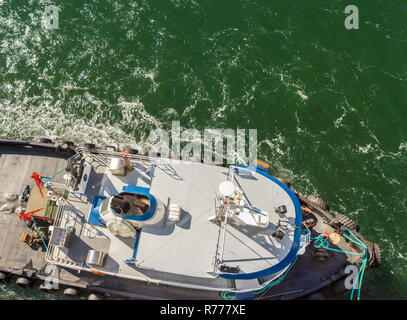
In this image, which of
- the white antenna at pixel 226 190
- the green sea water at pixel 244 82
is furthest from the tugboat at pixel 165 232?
the green sea water at pixel 244 82

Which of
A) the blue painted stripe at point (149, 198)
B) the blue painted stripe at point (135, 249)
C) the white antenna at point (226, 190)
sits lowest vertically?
the blue painted stripe at point (135, 249)

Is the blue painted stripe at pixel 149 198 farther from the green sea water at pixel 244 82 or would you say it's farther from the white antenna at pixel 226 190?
the green sea water at pixel 244 82

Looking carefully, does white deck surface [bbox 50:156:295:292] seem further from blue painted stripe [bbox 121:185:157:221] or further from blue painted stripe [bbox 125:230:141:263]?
blue painted stripe [bbox 121:185:157:221]

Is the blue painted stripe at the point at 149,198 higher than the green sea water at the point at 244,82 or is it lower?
lower

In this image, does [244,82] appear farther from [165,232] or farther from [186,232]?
[165,232]

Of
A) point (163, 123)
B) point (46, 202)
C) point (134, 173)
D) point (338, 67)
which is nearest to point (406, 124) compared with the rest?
point (338, 67)

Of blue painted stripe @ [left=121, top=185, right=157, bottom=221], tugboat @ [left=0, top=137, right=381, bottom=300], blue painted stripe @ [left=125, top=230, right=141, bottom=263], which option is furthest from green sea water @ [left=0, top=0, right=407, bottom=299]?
blue painted stripe @ [left=125, top=230, right=141, bottom=263]
